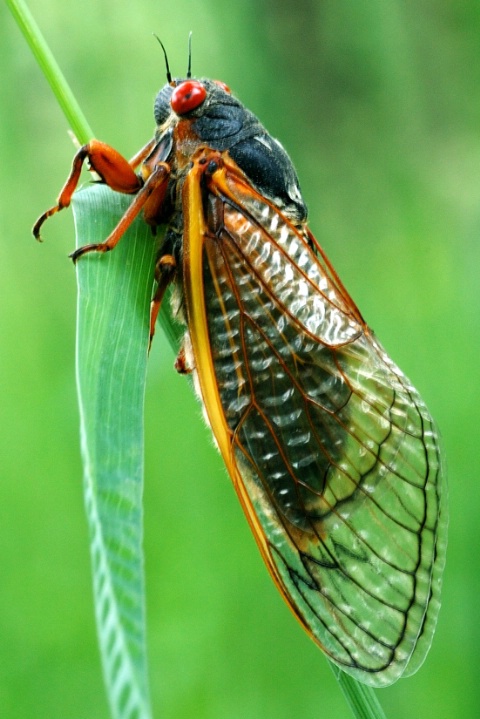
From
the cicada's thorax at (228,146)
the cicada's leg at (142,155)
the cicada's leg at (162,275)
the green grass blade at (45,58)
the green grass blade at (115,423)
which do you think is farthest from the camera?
the cicada's leg at (142,155)

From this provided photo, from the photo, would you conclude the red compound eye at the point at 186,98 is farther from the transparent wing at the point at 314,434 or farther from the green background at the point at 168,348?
the green background at the point at 168,348

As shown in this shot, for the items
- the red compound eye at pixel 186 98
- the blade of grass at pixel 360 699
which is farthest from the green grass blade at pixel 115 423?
the blade of grass at pixel 360 699

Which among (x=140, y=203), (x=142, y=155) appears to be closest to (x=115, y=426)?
(x=140, y=203)

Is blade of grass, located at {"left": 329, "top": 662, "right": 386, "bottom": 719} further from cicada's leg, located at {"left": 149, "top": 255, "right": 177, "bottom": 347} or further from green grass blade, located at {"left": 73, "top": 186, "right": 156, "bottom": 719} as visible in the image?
cicada's leg, located at {"left": 149, "top": 255, "right": 177, "bottom": 347}

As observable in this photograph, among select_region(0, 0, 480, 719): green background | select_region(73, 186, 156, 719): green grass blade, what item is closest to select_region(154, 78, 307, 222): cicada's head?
select_region(73, 186, 156, 719): green grass blade

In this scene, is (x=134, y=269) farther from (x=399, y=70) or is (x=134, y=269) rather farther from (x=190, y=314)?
(x=399, y=70)

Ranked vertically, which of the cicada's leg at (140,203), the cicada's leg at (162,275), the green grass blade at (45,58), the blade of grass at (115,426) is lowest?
the blade of grass at (115,426)
